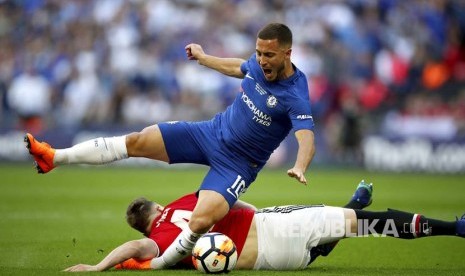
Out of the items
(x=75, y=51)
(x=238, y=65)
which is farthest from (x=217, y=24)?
(x=238, y=65)

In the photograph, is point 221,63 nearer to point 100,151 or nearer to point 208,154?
point 208,154

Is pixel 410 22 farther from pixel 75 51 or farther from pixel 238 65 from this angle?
pixel 238 65

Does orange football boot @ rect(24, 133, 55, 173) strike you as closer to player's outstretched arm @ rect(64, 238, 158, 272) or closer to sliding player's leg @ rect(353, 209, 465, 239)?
player's outstretched arm @ rect(64, 238, 158, 272)

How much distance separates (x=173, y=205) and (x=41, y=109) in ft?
52.2

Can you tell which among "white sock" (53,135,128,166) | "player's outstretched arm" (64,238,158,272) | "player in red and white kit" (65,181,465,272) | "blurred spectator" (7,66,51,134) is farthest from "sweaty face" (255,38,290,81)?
"blurred spectator" (7,66,51,134)

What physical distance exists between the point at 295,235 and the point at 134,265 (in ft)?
5.36

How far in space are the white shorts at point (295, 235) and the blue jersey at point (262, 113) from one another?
0.91m

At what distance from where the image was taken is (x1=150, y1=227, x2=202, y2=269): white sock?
8.91 m

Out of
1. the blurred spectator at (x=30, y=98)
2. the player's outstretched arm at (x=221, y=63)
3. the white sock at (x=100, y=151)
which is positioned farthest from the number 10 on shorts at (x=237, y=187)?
the blurred spectator at (x=30, y=98)

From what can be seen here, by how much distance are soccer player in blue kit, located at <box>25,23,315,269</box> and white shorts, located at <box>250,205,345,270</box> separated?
510 millimetres

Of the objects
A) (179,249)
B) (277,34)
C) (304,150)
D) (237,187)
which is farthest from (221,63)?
(179,249)

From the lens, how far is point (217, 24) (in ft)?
84.9

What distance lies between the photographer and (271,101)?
31.1 feet

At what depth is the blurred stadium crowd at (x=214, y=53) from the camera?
23.1 meters
